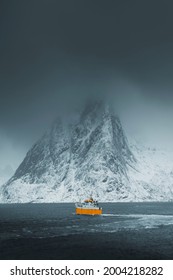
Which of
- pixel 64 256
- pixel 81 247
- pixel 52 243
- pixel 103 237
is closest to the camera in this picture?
pixel 64 256

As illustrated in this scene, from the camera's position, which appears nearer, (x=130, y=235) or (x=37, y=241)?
(x=37, y=241)

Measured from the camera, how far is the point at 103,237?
99125mm

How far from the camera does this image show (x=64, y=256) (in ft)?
233

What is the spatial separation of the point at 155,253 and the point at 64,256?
67.7ft
